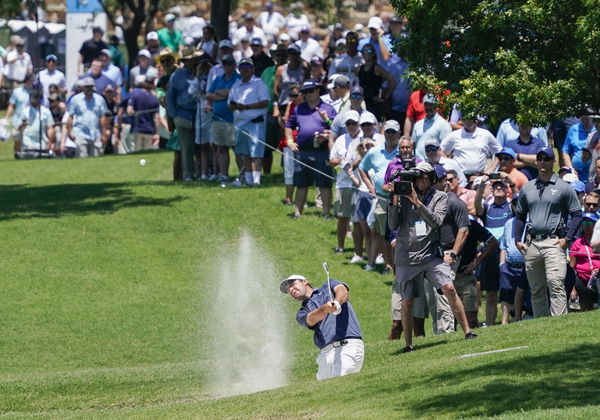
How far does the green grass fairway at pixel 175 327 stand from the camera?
42.2 feet

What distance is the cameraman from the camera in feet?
50.0

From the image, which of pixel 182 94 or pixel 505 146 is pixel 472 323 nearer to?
pixel 505 146

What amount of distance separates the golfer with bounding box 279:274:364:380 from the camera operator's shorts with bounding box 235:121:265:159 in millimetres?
10592

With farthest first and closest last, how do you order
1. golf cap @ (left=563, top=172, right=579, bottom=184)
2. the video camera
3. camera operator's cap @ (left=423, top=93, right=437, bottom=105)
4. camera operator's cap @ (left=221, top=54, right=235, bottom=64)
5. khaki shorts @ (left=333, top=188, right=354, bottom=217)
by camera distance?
camera operator's cap @ (left=221, top=54, right=235, bottom=64) → khaki shorts @ (left=333, top=188, right=354, bottom=217) → golf cap @ (left=563, top=172, right=579, bottom=184) → the video camera → camera operator's cap @ (left=423, top=93, right=437, bottom=105)

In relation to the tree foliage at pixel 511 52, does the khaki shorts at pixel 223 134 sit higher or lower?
lower

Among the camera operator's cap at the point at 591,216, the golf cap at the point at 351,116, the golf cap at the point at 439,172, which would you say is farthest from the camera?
the golf cap at the point at 351,116

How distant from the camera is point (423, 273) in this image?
15.5 metres

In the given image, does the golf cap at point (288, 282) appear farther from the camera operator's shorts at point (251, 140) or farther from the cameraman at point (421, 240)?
the camera operator's shorts at point (251, 140)

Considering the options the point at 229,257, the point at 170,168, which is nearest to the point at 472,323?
the point at 229,257

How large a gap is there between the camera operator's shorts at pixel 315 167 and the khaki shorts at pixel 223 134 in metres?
2.84

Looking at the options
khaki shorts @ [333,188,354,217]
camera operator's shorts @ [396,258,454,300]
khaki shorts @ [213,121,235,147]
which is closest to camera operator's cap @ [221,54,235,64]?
khaki shorts @ [213,121,235,147]

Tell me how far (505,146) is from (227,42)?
7.76 meters

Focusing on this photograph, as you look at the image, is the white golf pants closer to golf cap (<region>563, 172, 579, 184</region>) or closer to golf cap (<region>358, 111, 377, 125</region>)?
golf cap (<region>563, 172, 579, 184</region>)

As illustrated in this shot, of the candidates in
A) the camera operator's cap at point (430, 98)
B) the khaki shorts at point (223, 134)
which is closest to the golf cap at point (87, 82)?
the khaki shorts at point (223, 134)
